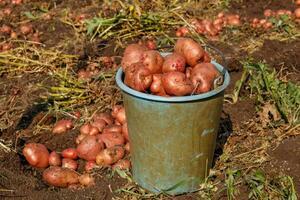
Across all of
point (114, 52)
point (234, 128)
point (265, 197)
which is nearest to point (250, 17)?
point (114, 52)

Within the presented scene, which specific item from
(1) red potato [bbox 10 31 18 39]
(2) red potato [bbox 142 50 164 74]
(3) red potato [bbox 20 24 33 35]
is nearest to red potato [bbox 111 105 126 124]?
(2) red potato [bbox 142 50 164 74]

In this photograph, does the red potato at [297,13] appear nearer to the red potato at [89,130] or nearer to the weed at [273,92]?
the weed at [273,92]

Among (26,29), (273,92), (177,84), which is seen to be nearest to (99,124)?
(177,84)

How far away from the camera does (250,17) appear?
620cm

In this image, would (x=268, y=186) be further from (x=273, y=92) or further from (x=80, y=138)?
(x=80, y=138)

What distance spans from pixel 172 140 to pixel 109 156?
728mm

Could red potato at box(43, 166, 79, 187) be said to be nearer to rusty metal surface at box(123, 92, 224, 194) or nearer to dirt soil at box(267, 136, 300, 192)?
rusty metal surface at box(123, 92, 224, 194)

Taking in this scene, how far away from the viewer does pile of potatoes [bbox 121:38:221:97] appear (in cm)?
279

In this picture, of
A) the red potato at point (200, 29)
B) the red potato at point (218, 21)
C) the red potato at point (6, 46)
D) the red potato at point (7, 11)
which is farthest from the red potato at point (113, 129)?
the red potato at point (7, 11)

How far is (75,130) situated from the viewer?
12.8 ft

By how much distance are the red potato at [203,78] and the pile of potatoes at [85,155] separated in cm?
90

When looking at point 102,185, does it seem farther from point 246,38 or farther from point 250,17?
point 250,17

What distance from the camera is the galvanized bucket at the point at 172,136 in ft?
8.95

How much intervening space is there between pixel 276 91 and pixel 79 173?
64.5 inches
